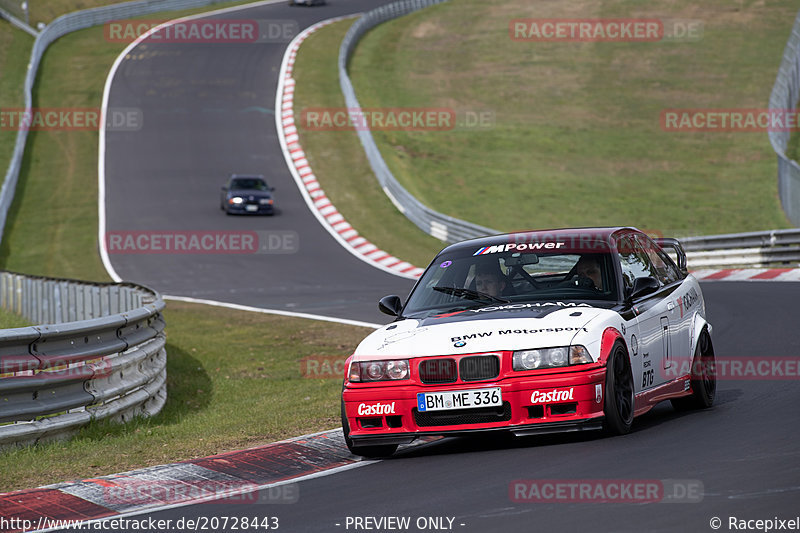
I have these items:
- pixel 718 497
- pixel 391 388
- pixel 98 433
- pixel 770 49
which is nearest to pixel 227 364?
pixel 98 433

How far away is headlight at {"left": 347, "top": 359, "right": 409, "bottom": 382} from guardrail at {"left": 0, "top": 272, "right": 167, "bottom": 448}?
2.70 meters

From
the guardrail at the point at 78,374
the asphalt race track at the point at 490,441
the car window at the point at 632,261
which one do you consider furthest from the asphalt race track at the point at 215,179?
the car window at the point at 632,261

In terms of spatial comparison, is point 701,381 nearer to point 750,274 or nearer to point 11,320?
point 11,320

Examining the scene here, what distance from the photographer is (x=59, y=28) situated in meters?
61.5

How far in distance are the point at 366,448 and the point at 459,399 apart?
871mm

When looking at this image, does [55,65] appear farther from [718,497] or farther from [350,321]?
[718,497]

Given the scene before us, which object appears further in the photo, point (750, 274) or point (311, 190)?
point (311, 190)

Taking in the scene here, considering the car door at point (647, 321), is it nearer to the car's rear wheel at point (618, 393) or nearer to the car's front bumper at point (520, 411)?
the car's rear wheel at point (618, 393)

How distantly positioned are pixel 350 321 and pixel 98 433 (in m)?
9.99

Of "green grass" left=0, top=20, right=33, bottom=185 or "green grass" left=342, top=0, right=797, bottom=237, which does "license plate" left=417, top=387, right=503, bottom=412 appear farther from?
"green grass" left=0, top=20, right=33, bottom=185

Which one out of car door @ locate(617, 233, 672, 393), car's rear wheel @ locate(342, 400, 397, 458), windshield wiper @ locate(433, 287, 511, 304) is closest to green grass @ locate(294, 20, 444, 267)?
car door @ locate(617, 233, 672, 393)

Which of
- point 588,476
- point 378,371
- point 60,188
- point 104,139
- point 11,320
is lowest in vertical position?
point 11,320

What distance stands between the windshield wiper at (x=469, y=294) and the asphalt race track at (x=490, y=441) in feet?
3.53

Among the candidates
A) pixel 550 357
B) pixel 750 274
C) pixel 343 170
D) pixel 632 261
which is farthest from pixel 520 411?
pixel 343 170
